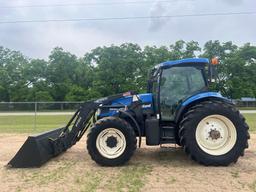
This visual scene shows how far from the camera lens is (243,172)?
735 cm

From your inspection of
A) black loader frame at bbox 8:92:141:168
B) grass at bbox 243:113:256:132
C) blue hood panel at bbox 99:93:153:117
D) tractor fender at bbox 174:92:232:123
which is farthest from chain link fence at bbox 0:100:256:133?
tractor fender at bbox 174:92:232:123

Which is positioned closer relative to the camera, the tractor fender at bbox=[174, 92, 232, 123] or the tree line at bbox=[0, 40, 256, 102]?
the tractor fender at bbox=[174, 92, 232, 123]

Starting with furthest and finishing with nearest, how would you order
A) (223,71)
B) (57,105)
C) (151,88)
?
(223,71) → (57,105) → (151,88)

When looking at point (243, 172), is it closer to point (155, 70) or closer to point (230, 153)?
point (230, 153)

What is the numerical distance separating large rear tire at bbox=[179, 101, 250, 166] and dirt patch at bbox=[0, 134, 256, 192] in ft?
0.82

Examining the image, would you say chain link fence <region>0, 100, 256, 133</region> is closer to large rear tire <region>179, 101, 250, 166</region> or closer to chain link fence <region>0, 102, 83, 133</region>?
chain link fence <region>0, 102, 83, 133</region>

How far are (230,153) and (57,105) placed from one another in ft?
55.7

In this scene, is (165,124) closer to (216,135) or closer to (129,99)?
(129,99)

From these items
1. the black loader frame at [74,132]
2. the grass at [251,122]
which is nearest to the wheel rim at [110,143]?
the black loader frame at [74,132]

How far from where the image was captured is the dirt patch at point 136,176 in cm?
643

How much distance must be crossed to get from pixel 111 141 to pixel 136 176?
1261 mm

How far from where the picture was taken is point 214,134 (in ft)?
26.7

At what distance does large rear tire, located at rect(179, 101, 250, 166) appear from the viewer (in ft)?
26.1

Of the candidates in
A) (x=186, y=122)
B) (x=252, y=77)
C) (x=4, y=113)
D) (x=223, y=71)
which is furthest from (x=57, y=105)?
(x=252, y=77)
